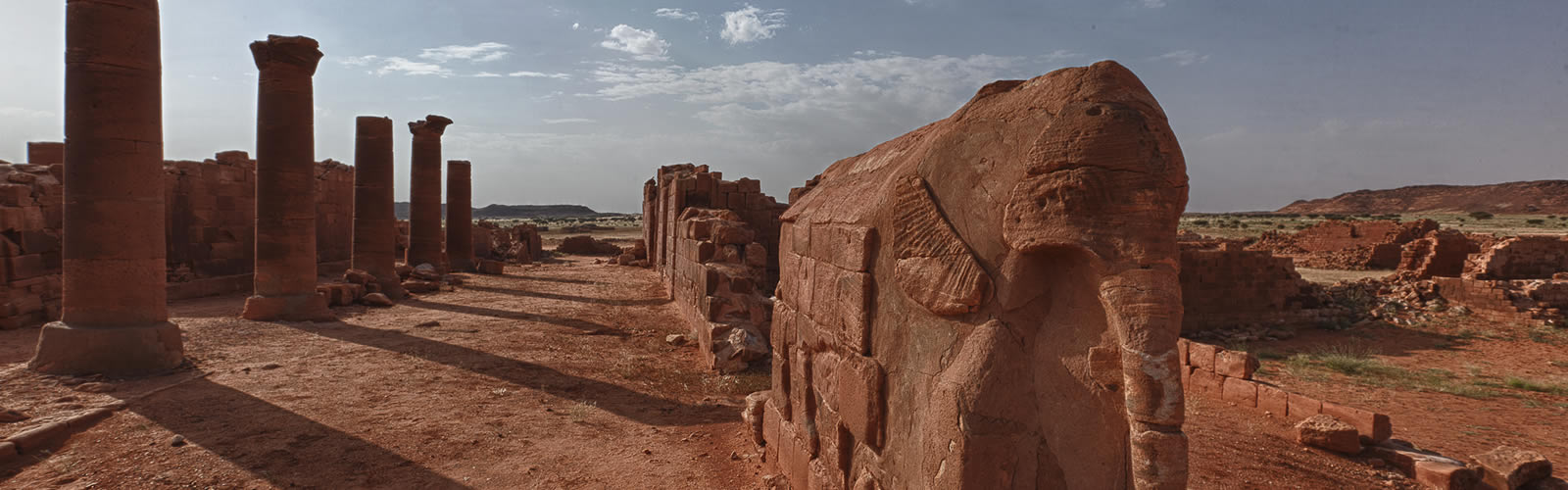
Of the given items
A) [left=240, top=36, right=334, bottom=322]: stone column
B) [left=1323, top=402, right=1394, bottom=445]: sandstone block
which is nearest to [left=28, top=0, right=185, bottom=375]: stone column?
[left=240, top=36, right=334, bottom=322]: stone column

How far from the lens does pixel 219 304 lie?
1392 centimetres

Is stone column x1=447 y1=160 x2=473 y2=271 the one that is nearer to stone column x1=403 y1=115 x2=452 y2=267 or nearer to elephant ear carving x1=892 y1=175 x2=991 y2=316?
stone column x1=403 y1=115 x2=452 y2=267

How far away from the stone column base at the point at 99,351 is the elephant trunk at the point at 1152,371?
9.97 metres

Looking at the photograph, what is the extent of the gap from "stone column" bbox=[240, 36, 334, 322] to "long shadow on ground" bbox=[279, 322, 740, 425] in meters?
0.81

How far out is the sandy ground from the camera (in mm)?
5574

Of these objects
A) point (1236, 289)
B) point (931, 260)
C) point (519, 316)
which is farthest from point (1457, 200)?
point (931, 260)

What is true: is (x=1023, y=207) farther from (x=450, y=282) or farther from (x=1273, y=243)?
(x=1273, y=243)

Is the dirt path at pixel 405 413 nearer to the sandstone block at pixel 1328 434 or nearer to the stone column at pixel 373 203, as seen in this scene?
the stone column at pixel 373 203

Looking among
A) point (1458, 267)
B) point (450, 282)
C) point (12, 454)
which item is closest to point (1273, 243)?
point (1458, 267)

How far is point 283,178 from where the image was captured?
12070mm

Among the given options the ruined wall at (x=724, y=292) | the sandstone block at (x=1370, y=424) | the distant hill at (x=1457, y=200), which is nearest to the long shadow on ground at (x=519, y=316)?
the ruined wall at (x=724, y=292)

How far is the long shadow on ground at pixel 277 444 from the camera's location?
5.48 metres

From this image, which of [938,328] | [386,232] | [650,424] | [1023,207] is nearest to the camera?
[1023,207]

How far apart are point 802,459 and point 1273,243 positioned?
105ft
